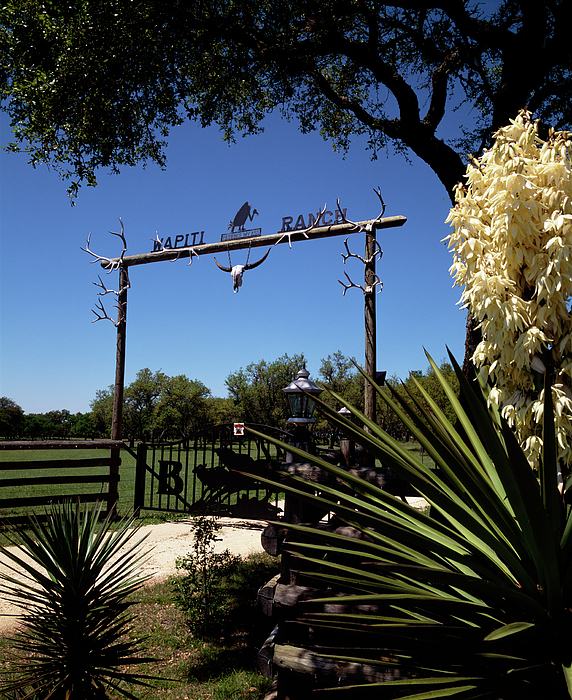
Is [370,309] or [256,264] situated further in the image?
[256,264]

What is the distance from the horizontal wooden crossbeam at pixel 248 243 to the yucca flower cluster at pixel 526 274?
4828 millimetres

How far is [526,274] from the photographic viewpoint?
2.68 metres

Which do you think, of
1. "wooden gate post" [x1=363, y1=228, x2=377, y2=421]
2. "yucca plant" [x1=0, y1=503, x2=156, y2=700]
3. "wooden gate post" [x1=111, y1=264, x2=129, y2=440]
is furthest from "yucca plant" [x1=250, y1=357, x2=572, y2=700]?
"wooden gate post" [x1=111, y1=264, x2=129, y2=440]

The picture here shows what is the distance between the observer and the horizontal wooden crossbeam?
302 inches

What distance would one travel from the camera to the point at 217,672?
3.99 m

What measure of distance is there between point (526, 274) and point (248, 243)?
273 inches

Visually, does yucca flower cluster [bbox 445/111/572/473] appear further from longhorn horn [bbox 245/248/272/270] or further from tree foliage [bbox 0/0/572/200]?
longhorn horn [bbox 245/248/272/270]

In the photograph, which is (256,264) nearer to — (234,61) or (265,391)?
(234,61)

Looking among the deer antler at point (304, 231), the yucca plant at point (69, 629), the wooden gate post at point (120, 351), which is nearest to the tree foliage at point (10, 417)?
the wooden gate post at point (120, 351)

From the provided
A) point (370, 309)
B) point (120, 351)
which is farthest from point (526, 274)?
point (120, 351)

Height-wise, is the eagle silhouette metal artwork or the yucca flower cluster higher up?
the eagle silhouette metal artwork

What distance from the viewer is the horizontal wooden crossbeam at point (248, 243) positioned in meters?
7.68

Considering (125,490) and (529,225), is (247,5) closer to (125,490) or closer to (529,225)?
(529,225)

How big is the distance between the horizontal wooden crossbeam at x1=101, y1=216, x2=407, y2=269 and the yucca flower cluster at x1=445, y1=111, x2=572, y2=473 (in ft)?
15.8
